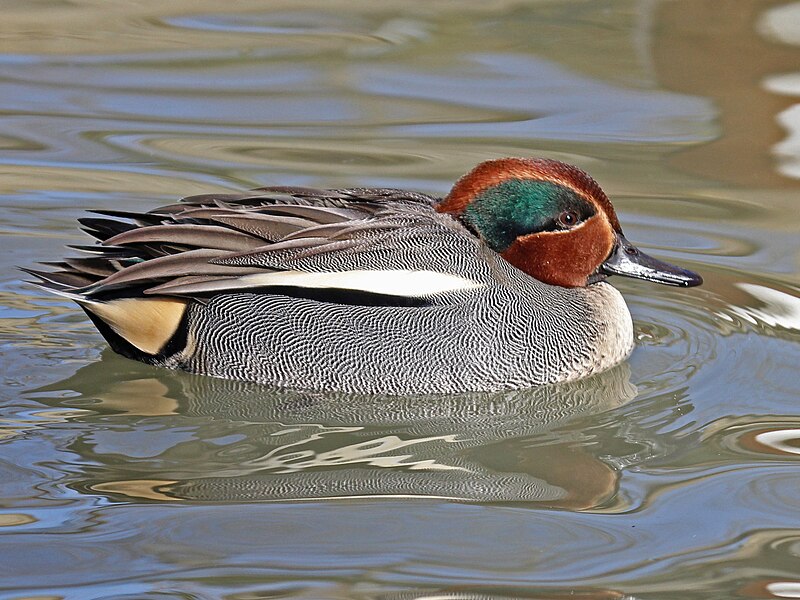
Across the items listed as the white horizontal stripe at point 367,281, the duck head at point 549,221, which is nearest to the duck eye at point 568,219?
the duck head at point 549,221

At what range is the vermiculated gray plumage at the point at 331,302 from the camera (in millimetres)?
5562

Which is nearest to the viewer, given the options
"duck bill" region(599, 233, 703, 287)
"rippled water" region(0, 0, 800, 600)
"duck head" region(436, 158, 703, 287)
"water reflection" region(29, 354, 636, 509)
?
"rippled water" region(0, 0, 800, 600)

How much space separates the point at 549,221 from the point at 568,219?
90mm

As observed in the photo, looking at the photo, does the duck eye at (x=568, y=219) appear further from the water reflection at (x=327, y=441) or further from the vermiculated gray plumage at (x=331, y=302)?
the water reflection at (x=327, y=441)

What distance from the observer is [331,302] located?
5.59 m

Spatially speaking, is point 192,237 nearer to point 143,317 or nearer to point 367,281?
point 143,317

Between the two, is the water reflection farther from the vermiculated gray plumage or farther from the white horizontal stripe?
the white horizontal stripe

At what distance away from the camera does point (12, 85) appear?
376 inches

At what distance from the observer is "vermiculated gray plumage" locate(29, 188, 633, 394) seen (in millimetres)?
5562

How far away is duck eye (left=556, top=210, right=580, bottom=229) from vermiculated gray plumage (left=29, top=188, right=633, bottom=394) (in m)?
0.34

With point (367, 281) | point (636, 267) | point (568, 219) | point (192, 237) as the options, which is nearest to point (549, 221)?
point (568, 219)

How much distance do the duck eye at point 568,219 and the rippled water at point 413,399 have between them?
70 centimetres

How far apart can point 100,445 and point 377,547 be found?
4.24 ft

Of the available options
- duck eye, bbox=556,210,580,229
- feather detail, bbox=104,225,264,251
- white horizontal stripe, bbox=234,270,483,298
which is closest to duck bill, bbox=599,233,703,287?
duck eye, bbox=556,210,580,229
